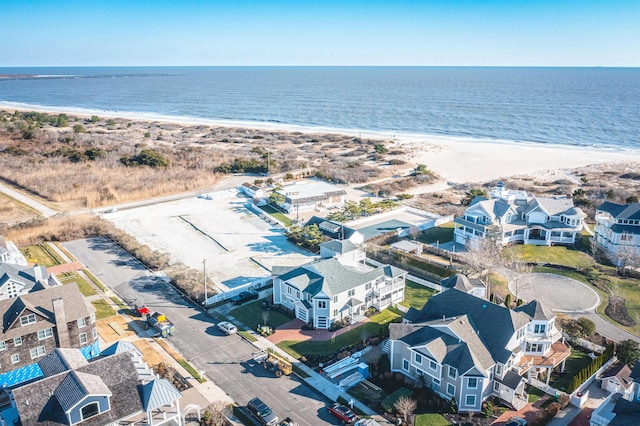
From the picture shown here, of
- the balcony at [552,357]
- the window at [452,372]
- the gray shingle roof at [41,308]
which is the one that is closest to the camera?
the window at [452,372]

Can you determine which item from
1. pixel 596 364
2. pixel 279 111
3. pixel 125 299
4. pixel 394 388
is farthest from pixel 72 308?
pixel 279 111

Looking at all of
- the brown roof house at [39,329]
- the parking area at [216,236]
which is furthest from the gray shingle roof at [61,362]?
the parking area at [216,236]

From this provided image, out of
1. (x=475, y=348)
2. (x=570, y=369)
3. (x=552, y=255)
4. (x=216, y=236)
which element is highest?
(x=475, y=348)

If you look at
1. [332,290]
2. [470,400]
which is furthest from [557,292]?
[332,290]

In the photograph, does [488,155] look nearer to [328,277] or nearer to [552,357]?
[328,277]

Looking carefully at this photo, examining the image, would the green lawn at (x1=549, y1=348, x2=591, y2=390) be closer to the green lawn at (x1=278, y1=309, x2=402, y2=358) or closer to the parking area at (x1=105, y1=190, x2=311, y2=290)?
the green lawn at (x1=278, y1=309, x2=402, y2=358)

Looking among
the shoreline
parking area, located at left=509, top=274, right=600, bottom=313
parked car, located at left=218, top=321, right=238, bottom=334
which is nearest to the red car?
parked car, located at left=218, top=321, right=238, bottom=334

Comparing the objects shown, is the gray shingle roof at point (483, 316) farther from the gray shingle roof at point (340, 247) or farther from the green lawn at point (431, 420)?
the gray shingle roof at point (340, 247)

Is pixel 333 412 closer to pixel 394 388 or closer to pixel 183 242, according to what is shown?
pixel 394 388
